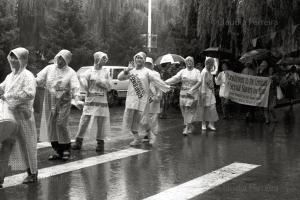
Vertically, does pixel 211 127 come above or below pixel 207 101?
below

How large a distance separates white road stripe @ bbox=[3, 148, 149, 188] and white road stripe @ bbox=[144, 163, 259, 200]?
1899mm

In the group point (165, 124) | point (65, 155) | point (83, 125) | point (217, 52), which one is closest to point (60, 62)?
point (65, 155)

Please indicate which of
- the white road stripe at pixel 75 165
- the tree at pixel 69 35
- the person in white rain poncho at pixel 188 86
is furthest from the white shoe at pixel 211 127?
the tree at pixel 69 35

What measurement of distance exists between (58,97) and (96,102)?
1405mm

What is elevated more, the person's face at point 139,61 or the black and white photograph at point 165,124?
the person's face at point 139,61

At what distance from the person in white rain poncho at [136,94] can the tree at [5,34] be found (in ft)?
45.0

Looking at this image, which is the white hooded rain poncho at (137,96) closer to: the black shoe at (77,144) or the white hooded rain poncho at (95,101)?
the white hooded rain poncho at (95,101)

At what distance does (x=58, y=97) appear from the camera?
338 inches

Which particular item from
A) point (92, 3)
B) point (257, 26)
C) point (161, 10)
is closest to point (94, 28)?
point (92, 3)

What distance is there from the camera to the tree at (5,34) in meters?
23.4

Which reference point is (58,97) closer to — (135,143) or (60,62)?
(60,62)

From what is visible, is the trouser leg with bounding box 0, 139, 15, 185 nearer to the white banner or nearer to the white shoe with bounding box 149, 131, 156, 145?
the white shoe with bounding box 149, 131, 156, 145

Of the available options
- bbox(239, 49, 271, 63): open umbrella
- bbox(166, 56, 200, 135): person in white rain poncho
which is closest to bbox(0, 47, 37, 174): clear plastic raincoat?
bbox(166, 56, 200, 135): person in white rain poncho

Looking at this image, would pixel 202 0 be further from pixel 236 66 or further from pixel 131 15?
pixel 131 15
